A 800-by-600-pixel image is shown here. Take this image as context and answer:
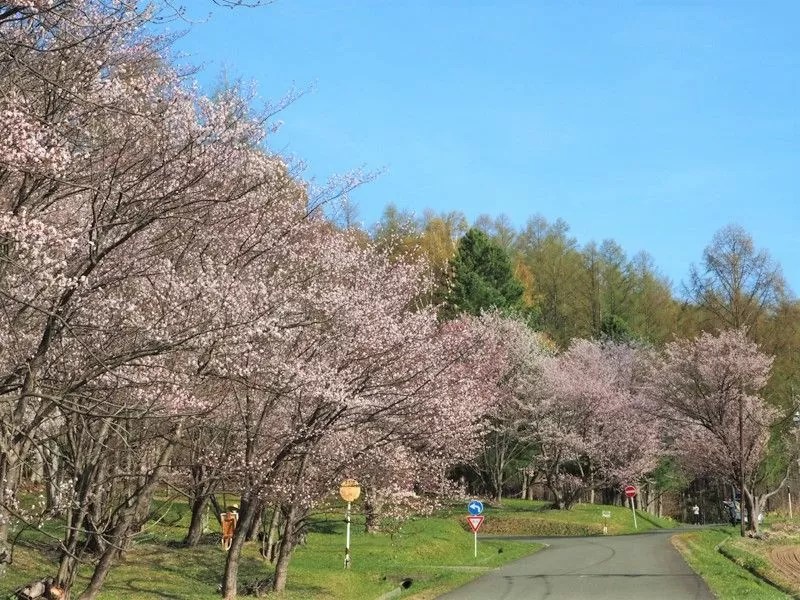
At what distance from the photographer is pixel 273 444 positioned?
14711 millimetres

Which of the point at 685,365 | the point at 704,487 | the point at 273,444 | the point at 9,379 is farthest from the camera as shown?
the point at 704,487

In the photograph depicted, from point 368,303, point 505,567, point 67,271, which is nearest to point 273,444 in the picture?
point 368,303

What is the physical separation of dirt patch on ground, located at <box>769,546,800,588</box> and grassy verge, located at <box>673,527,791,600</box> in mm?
494

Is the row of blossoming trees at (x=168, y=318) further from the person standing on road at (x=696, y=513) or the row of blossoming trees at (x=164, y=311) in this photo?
the person standing on road at (x=696, y=513)

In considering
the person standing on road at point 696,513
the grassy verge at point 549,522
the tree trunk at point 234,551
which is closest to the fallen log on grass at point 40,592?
the tree trunk at point 234,551

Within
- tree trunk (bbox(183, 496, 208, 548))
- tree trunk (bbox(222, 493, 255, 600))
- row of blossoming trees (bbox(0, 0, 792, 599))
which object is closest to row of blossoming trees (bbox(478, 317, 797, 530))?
row of blossoming trees (bbox(0, 0, 792, 599))

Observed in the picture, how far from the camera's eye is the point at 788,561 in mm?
26359

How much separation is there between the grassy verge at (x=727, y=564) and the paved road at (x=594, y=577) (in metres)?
0.41

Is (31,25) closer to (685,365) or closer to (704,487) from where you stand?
(685,365)

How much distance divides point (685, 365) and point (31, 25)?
3212cm

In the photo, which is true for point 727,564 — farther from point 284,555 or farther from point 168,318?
point 168,318

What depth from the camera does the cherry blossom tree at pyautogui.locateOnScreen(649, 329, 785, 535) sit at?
3447cm

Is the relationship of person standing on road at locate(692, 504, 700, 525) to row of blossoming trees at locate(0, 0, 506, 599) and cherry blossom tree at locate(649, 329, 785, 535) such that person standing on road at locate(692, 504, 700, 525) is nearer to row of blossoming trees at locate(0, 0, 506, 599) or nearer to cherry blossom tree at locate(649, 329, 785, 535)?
cherry blossom tree at locate(649, 329, 785, 535)

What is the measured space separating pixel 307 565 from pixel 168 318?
40.8 ft
